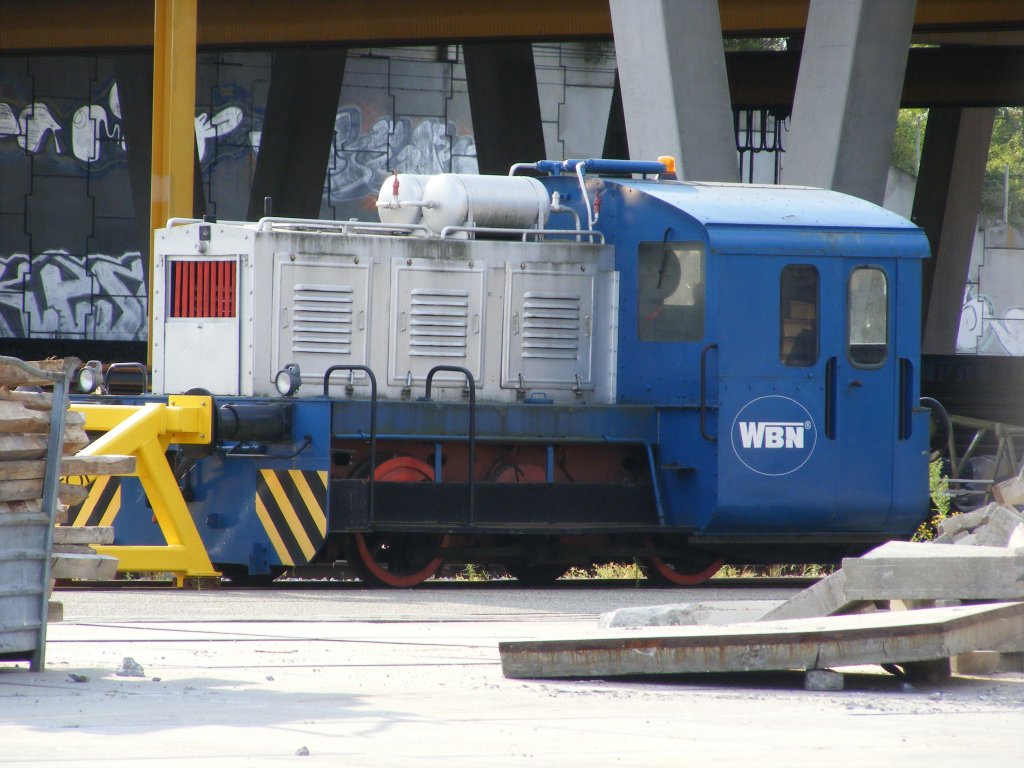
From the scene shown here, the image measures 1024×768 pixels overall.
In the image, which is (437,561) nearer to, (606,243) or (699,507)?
(699,507)

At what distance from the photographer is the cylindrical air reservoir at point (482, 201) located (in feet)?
42.6

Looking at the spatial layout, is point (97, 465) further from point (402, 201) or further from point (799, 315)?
point (799, 315)

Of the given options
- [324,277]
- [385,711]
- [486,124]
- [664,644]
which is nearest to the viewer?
[385,711]

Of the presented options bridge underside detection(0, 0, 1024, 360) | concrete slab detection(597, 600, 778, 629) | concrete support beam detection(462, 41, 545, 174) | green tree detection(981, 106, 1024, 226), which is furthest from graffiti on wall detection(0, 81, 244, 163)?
green tree detection(981, 106, 1024, 226)

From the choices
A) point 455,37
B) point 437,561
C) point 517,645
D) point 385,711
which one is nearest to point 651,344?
point 437,561

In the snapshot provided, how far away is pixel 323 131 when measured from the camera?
29.4m

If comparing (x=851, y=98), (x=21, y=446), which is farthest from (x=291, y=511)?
(x=851, y=98)

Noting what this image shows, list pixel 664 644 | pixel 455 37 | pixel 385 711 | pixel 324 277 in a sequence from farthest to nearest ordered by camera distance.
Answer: pixel 455 37
pixel 324 277
pixel 664 644
pixel 385 711

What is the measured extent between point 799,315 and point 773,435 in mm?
945

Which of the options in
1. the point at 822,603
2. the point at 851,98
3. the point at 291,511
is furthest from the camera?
the point at 851,98

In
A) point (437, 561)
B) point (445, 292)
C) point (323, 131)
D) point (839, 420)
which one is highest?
point (323, 131)

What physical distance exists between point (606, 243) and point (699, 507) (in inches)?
87.7

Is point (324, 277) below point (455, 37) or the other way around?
below

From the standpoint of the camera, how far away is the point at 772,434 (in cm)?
1286
